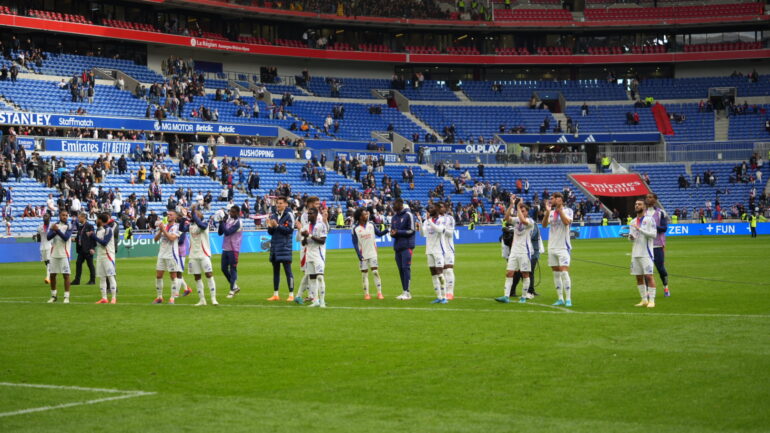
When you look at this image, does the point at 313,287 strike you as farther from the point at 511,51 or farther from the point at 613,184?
the point at 511,51

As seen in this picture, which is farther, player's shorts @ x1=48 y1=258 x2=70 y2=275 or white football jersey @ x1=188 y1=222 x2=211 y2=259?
player's shorts @ x1=48 y1=258 x2=70 y2=275

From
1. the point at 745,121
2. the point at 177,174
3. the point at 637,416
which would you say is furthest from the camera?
the point at 745,121

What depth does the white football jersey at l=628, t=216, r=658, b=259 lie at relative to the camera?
62.7ft

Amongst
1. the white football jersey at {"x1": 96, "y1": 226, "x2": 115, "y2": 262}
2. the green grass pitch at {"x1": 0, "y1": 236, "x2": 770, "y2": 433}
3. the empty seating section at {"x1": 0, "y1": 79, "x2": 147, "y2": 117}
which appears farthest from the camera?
the empty seating section at {"x1": 0, "y1": 79, "x2": 147, "y2": 117}

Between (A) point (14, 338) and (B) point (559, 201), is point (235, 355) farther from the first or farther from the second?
(B) point (559, 201)

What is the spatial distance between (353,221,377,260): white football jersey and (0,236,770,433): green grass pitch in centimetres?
116

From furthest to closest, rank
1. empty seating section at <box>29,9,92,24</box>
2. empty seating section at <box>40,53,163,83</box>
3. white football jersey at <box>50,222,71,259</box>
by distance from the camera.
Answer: empty seating section at <box>40,53,163,83</box>, empty seating section at <box>29,9,92,24</box>, white football jersey at <box>50,222,71,259</box>

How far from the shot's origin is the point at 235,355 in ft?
44.4

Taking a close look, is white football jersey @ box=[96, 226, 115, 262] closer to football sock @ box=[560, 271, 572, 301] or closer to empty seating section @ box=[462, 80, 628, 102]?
football sock @ box=[560, 271, 572, 301]

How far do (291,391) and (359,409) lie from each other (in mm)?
1269

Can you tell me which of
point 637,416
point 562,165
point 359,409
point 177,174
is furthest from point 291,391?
point 562,165

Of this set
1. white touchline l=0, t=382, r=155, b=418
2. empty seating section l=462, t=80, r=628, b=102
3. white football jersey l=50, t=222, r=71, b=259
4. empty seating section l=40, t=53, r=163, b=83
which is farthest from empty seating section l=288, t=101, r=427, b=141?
white touchline l=0, t=382, r=155, b=418

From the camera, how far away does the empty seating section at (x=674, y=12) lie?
273 feet

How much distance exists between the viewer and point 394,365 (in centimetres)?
1249
